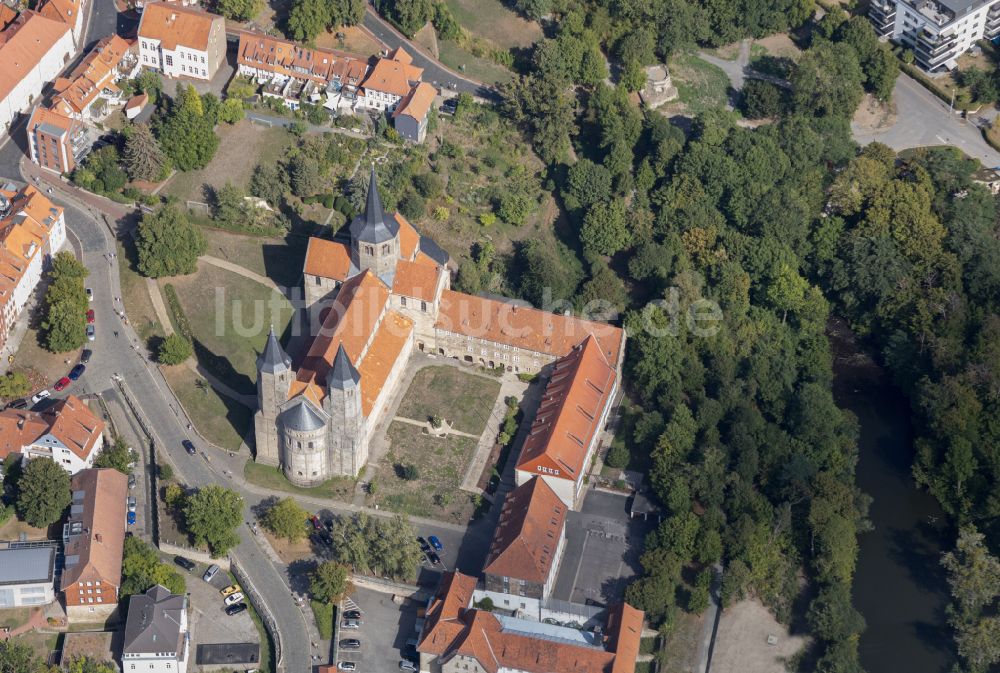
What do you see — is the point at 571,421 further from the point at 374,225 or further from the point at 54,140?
the point at 54,140

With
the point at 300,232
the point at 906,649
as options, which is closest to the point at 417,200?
the point at 300,232

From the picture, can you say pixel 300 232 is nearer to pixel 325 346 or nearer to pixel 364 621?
pixel 325 346

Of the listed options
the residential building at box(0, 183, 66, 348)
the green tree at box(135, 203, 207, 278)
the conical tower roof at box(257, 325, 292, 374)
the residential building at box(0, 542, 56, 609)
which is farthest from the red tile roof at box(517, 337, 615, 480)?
the residential building at box(0, 183, 66, 348)

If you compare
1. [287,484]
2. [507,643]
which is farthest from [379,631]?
[287,484]

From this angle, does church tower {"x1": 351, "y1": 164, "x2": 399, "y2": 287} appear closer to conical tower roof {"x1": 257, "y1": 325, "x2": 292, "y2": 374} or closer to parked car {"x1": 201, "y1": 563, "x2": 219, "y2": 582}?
conical tower roof {"x1": 257, "y1": 325, "x2": 292, "y2": 374}

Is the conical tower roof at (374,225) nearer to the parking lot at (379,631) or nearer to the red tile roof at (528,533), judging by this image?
the red tile roof at (528,533)
